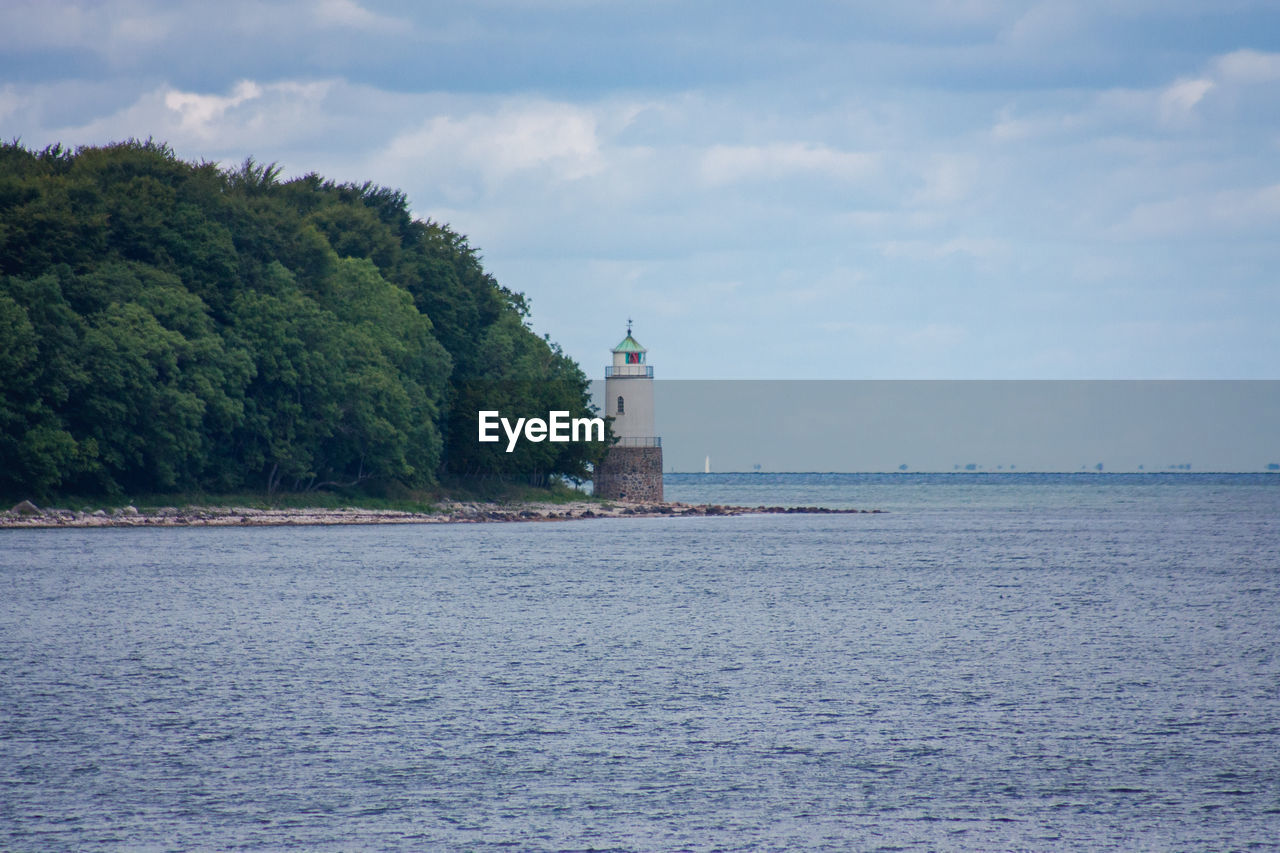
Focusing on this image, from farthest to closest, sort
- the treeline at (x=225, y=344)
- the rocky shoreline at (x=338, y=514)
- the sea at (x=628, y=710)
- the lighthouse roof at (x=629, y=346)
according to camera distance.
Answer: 1. the lighthouse roof at (x=629, y=346)
2. the rocky shoreline at (x=338, y=514)
3. the treeline at (x=225, y=344)
4. the sea at (x=628, y=710)

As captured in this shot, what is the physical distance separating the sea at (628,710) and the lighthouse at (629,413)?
50017mm

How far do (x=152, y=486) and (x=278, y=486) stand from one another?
32.4 feet

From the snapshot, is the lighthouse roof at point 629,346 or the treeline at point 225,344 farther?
the lighthouse roof at point 629,346

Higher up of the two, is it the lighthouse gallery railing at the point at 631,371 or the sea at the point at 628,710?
the lighthouse gallery railing at the point at 631,371

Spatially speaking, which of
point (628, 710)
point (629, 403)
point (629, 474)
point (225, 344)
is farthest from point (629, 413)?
point (628, 710)

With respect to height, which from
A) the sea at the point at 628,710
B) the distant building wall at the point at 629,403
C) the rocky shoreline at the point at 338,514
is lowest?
the sea at the point at 628,710

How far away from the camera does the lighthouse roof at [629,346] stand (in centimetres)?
10256

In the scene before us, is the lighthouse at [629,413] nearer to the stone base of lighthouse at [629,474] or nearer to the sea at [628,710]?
the stone base of lighthouse at [629,474]

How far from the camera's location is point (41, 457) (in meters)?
62.6

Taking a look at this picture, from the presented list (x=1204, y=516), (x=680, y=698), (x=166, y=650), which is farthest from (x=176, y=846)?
(x=1204, y=516)

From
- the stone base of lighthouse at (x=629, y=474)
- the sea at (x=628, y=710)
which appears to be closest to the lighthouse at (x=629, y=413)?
the stone base of lighthouse at (x=629, y=474)

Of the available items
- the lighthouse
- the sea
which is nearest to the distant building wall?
the lighthouse

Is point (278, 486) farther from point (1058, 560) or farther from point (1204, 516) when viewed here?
point (1204, 516)

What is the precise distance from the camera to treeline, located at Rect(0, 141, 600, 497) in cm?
6500
